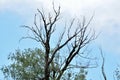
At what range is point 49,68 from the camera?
31.6 m

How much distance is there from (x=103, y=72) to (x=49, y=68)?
12.5 ft

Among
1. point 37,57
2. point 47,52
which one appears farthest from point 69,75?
point 47,52

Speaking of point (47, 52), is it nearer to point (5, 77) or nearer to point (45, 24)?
point (45, 24)

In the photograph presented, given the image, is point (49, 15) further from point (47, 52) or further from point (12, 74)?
point (12, 74)

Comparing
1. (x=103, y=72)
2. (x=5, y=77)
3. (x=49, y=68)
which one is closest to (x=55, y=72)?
(x=49, y=68)

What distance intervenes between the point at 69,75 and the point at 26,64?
3228 mm

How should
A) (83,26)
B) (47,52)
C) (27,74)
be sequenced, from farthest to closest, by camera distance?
(27,74)
(83,26)
(47,52)

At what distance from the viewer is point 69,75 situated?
3553cm

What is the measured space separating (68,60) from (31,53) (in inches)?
187

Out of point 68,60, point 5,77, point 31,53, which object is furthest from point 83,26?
point 5,77

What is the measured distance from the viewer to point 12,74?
3597 centimetres

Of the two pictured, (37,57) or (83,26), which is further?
(37,57)

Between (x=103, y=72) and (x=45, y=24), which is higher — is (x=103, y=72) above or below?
below

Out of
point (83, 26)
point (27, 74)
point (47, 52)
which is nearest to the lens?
point (47, 52)
